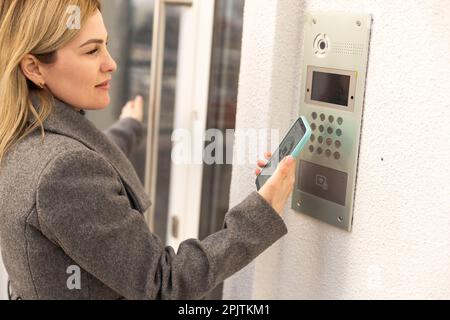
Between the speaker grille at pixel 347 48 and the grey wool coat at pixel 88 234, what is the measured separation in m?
0.31

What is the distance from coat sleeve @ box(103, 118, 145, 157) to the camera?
5.15 feet

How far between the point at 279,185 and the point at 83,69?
430mm

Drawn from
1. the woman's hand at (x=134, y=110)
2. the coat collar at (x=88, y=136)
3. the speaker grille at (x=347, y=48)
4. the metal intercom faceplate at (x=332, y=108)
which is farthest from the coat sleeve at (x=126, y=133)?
the speaker grille at (x=347, y=48)

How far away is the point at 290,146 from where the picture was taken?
1.10 meters

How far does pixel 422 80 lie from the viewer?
0.99m

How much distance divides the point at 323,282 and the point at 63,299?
1.69ft

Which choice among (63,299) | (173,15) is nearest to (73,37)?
(63,299)

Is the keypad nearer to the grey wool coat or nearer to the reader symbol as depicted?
the reader symbol

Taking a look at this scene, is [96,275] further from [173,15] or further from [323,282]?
[173,15]

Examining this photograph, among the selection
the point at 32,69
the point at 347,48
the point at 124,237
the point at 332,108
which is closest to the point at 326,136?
the point at 332,108

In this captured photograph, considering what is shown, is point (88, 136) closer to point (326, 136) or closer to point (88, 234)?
point (88, 234)

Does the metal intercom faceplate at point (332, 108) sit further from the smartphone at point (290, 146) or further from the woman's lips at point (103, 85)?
the woman's lips at point (103, 85)

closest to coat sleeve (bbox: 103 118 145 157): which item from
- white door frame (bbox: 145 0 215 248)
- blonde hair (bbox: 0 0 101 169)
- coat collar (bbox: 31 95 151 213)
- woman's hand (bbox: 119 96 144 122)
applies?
woman's hand (bbox: 119 96 144 122)

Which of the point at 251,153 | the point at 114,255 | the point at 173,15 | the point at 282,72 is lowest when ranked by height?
the point at 114,255
